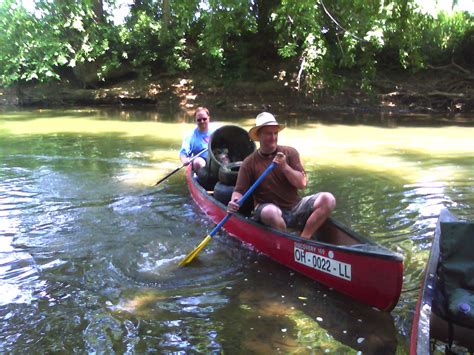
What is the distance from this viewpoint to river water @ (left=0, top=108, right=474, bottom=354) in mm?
3498

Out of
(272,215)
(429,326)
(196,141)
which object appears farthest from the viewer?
(196,141)

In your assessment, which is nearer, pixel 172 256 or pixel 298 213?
pixel 298 213

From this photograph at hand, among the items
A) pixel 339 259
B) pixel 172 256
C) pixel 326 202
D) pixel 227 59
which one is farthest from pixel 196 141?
pixel 227 59

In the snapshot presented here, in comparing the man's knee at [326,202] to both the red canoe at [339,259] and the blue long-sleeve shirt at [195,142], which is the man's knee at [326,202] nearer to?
the red canoe at [339,259]

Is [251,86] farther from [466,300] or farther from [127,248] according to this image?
[466,300]

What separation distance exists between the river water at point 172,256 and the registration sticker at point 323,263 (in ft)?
0.75

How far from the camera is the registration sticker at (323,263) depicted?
3746mm

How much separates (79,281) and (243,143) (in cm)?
295

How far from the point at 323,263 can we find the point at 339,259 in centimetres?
23

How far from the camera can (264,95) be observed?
20.9m

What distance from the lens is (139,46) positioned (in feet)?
78.0

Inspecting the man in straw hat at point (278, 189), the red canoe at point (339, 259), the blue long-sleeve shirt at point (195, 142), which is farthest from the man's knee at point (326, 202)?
the blue long-sleeve shirt at point (195, 142)

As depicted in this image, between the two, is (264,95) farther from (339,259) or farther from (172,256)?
(339,259)

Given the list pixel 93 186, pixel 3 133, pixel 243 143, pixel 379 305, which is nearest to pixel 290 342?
pixel 379 305
